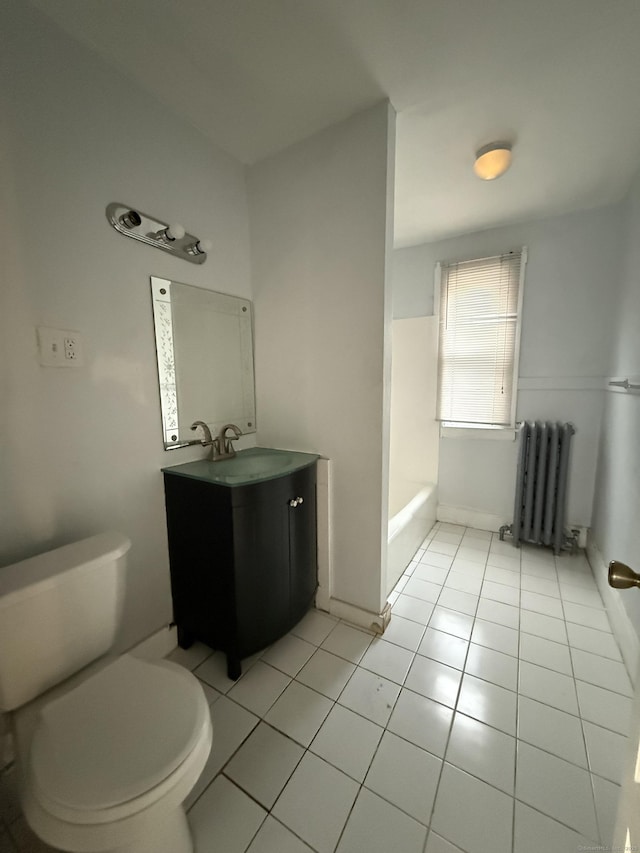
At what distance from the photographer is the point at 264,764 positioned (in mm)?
1062

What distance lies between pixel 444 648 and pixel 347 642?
457 millimetres

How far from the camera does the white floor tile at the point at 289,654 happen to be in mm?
1432

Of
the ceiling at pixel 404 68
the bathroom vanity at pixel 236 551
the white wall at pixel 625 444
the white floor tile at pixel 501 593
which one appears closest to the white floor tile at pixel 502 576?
the white floor tile at pixel 501 593

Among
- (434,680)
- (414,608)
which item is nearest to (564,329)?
(414,608)

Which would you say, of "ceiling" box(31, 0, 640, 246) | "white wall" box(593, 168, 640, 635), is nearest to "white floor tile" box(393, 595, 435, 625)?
"white wall" box(593, 168, 640, 635)

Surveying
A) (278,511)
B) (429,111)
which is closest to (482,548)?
(278,511)

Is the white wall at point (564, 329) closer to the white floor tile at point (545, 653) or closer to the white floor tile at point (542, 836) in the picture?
the white floor tile at point (545, 653)

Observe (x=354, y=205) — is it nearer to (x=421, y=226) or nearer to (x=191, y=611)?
(x=421, y=226)

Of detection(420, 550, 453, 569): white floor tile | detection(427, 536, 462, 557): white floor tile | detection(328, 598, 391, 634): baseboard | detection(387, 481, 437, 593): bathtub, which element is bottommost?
detection(420, 550, 453, 569): white floor tile

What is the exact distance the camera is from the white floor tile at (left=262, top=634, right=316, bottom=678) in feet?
4.70

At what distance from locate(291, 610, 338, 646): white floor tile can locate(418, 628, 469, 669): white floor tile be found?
453mm

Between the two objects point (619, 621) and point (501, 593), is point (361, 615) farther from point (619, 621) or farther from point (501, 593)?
point (619, 621)

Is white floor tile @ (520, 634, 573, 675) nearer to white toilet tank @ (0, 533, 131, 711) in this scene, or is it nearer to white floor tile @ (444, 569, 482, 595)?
white floor tile @ (444, 569, 482, 595)

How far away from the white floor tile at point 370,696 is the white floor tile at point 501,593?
2.89 ft
